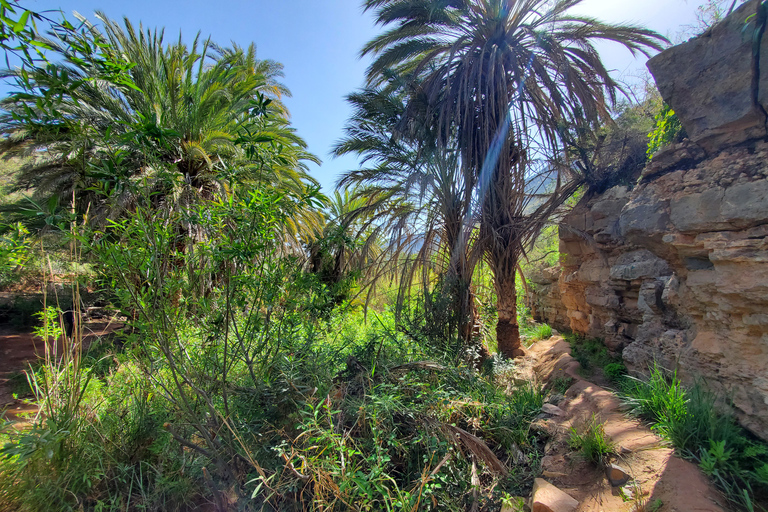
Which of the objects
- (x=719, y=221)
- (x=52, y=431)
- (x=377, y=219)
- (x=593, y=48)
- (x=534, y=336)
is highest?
(x=593, y=48)

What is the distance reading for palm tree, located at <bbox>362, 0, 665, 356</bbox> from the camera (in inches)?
236

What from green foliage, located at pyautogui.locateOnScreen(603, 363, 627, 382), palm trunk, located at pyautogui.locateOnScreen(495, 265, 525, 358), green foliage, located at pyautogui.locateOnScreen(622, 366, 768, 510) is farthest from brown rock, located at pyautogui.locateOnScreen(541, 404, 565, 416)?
palm trunk, located at pyautogui.locateOnScreen(495, 265, 525, 358)

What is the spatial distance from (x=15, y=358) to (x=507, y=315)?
11792mm

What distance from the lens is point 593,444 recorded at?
115 inches

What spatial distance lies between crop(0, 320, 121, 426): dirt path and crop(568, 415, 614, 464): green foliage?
18.6ft

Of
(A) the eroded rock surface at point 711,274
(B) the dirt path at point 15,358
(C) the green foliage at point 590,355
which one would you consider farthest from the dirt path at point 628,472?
(B) the dirt path at point 15,358

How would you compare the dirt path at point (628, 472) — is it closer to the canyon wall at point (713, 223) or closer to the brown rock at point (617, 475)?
the brown rock at point (617, 475)

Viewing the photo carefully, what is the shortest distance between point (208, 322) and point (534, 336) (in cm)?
842

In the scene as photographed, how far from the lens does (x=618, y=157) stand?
22.3ft

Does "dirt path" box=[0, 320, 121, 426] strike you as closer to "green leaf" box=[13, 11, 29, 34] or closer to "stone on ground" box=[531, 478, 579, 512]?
"green leaf" box=[13, 11, 29, 34]

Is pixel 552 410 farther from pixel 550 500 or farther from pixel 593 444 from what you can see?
pixel 550 500

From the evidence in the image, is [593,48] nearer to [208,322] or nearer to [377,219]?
[377,219]

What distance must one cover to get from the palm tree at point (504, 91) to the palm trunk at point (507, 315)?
0.06 ft

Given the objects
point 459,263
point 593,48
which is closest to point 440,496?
point 459,263
